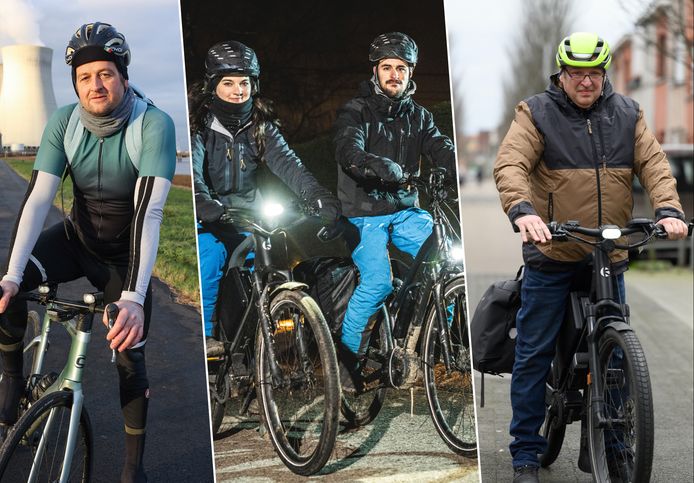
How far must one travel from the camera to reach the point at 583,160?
3963 mm

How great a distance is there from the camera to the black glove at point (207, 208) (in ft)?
12.3

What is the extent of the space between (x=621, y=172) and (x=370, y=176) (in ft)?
3.15

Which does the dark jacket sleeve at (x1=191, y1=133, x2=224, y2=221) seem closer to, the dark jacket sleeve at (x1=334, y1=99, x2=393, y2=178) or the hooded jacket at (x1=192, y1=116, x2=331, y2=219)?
the hooded jacket at (x1=192, y1=116, x2=331, y2=219)

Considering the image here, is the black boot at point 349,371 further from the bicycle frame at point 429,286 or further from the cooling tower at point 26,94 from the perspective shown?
the cooling tower at point 26,94

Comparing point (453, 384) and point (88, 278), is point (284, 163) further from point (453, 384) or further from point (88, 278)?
point (453, 384)

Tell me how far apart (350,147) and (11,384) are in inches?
58.8

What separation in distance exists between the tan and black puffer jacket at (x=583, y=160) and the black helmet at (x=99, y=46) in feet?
4.63

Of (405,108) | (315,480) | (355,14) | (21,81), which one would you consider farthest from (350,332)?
(21,81)

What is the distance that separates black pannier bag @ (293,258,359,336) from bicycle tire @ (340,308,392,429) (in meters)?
0.15

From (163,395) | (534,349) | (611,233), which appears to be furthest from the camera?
(534,349)

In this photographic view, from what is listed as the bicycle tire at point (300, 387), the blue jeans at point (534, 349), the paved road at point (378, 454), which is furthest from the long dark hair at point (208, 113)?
the blue jeans at point (534, 349)

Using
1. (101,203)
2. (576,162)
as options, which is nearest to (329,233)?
(101,203)

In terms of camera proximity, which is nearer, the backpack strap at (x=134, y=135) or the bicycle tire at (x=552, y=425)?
the backpack strap at (x=134, y=135)

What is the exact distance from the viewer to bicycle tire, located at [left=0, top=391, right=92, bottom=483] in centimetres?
344
